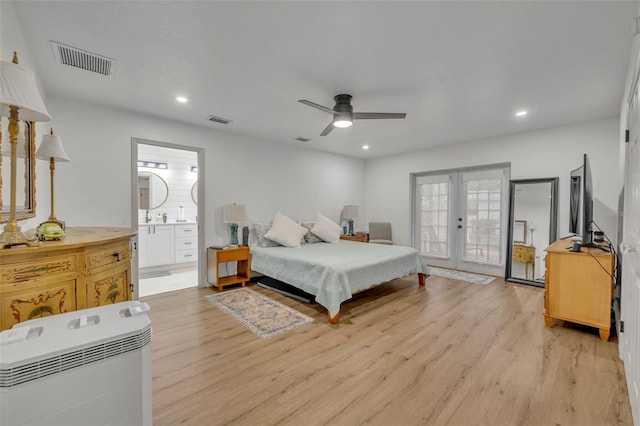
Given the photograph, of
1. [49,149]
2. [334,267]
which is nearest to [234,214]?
[334,267]

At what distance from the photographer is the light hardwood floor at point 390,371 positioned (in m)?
1.70

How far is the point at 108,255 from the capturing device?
6.33 ft

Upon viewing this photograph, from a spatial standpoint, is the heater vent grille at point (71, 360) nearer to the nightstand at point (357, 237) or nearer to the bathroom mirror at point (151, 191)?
the nightstand at point (357, 237)

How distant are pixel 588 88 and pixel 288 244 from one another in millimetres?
4213

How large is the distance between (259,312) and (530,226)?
454 cm

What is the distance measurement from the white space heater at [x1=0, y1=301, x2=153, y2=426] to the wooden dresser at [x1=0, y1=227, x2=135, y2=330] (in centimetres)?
12

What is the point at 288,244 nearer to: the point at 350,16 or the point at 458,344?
the point at 458,344

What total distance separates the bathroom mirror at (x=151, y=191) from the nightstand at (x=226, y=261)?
8.34ft

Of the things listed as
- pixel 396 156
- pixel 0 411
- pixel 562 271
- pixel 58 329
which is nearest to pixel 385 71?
pixel 562 271

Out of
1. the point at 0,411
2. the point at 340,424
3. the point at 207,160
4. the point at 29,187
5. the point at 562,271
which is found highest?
the point at 207,160

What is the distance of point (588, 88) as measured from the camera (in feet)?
9.58

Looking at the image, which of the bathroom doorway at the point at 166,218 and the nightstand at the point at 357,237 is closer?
the bathroom doorway at the point at 166,218

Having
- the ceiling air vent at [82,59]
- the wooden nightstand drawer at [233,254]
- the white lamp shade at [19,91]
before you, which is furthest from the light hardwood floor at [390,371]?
the ceiling air vent at [82,59]

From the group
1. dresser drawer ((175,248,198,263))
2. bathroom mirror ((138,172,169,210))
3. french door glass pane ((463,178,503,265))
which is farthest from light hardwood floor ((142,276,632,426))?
bathroom mirror ((138,172,169,210))
